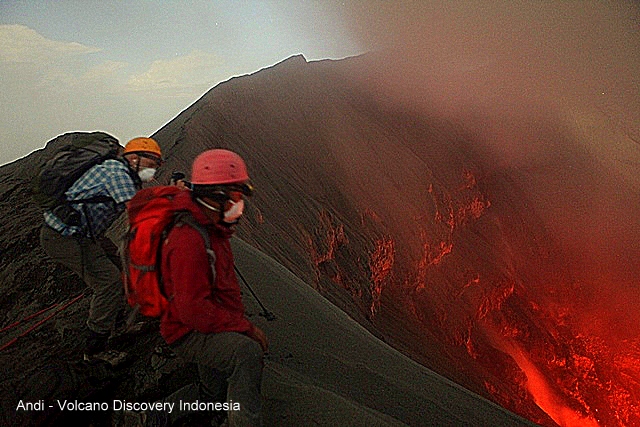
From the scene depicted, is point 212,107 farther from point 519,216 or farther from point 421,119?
point 519,216

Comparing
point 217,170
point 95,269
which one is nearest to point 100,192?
point 95,269

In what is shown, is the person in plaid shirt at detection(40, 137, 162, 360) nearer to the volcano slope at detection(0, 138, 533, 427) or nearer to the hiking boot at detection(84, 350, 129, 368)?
the hiking boot at detection(84, 350, 129, 368)

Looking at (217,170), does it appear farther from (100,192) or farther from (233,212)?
(100,192)

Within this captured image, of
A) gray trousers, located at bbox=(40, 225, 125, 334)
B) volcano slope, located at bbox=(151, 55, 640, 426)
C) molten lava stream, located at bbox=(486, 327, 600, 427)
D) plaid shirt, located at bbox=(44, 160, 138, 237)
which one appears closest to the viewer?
plaid shirt, located at bbox=(44, 160, 138, 237)

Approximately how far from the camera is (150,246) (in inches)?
97.9

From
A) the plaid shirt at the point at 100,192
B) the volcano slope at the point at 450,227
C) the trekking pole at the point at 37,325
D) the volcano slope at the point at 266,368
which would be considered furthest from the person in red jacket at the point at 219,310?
the volcano slope at the point at 450,227

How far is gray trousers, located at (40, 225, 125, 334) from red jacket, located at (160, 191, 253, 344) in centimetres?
136

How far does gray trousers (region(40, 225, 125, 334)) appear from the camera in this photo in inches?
148

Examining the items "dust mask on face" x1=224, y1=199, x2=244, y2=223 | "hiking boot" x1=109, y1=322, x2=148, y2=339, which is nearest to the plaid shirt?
"hiking boot" x1=109, y1=322, x2=148, y2=339

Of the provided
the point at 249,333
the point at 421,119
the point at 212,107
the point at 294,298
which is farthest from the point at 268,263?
the point at 421,119

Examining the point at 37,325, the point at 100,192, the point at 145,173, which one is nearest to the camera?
the point at 100,192

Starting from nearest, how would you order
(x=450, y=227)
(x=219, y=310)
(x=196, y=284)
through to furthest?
(x=196, y=284) → (x=219, y=310) → (x=450, y=227)

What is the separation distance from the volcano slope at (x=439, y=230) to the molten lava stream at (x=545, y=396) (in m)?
0.07

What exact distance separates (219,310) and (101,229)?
157cm
